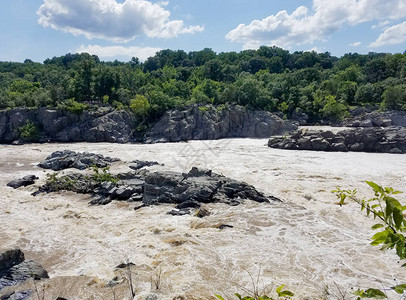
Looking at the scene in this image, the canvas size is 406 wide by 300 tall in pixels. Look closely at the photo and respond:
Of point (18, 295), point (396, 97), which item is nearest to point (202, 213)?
point (18, 295)

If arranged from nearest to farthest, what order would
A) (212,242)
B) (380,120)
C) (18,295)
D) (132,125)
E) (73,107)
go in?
1. (18,295)
2. (212,242)
3. (73,107)
4. (132,125)
5. (380,120)

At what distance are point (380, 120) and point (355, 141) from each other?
1767cm

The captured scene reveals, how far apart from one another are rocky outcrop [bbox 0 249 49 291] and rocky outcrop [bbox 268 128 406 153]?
28283 millimetres

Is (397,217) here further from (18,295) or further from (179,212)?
(179,212)

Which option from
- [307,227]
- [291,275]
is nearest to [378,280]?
[291,275]

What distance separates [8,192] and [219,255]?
1540 cm

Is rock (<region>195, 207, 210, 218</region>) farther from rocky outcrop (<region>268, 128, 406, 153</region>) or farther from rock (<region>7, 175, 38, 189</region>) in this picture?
rocky outcrop (<region>268, 128, 406, 153</region>)

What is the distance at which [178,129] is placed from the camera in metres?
42.8

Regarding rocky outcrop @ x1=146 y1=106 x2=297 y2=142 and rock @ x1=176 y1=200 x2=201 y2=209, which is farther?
rocky outcrop @ x1=146 y1=106 x2=297 y2=142

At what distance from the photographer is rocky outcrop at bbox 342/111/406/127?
4422cm

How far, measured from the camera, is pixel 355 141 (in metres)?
31.5

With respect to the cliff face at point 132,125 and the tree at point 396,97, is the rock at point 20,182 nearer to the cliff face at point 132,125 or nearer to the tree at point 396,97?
the cliff face at point 132,125

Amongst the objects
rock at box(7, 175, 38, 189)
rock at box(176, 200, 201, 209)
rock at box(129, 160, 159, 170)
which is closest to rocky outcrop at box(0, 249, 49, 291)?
rock at box(176, 200, 201, 209)

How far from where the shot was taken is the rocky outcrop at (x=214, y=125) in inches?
1671
